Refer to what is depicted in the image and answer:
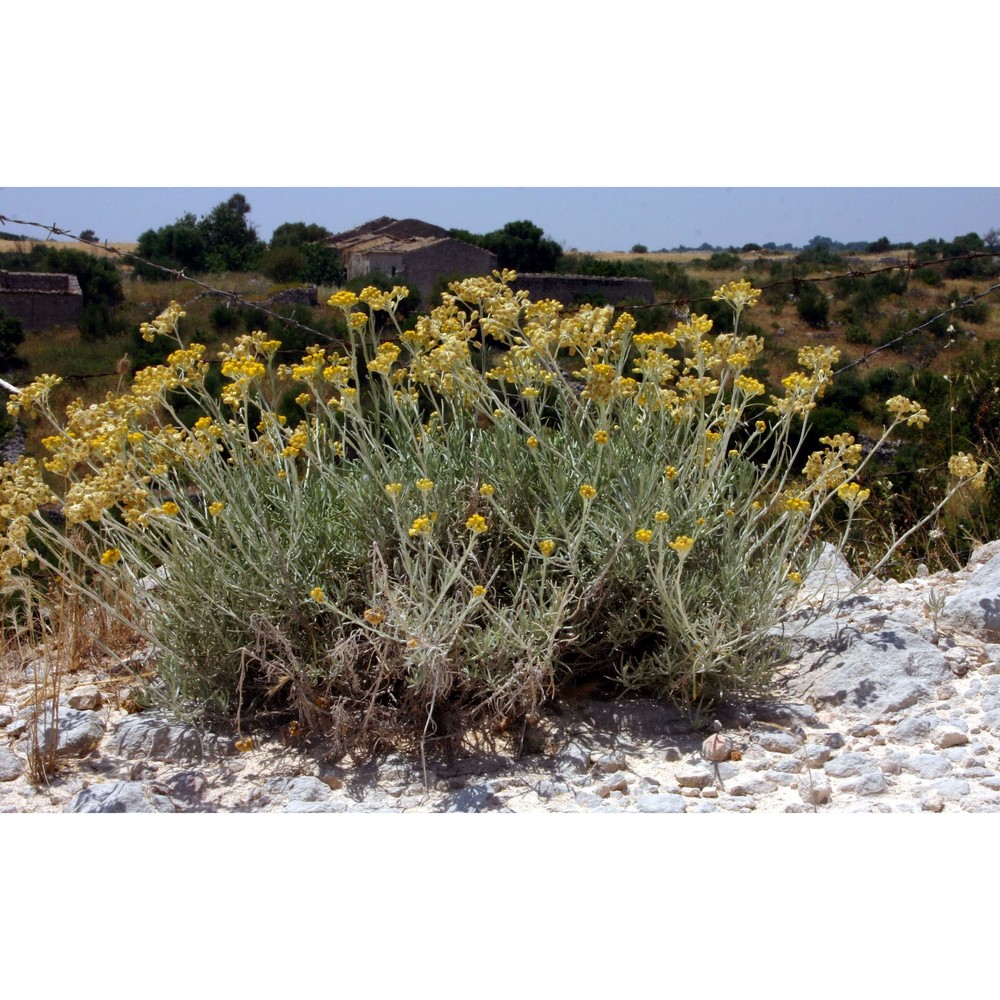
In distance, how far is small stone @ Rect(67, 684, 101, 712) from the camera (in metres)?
2.90

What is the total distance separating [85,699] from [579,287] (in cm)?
2065

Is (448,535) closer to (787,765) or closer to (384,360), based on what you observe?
(384,360)

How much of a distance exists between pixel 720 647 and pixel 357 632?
0.99 metres

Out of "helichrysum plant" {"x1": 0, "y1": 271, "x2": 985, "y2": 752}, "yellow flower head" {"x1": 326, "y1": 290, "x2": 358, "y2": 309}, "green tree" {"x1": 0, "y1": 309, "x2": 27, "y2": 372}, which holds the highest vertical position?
"yellow flower head" {"x1": 326, "y1": 290, "x2": 358, "y2": 309}

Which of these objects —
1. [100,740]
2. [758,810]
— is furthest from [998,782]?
[100,740]

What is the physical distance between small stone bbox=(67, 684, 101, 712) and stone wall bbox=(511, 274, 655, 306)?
1615 cm

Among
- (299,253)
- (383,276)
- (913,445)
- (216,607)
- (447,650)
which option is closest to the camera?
(447,650)

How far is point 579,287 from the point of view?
22.4m

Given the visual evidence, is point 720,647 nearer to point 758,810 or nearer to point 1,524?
point 758,810

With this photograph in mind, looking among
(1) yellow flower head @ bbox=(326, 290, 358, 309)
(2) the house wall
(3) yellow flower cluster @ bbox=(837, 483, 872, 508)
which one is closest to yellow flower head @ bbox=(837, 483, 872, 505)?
(3) yellow flower cluster @ bbox=(837, 483, 872, 508)

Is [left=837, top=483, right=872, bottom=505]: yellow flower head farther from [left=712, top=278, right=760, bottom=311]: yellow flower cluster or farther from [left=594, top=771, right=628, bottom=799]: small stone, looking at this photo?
[left=594, top=771, right=628, bottom=799]: small stone

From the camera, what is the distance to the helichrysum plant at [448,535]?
2469mm

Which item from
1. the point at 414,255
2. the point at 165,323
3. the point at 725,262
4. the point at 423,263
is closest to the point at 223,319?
the point at 414,255

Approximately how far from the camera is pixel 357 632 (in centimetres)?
251
